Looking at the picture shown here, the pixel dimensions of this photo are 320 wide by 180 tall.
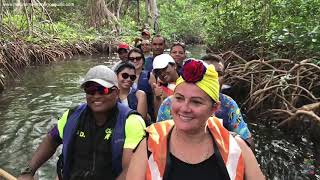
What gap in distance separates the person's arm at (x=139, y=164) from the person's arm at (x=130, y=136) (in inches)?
23.4

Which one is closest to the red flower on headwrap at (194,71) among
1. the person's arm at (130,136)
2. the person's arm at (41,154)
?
the person's arm at (130,136)

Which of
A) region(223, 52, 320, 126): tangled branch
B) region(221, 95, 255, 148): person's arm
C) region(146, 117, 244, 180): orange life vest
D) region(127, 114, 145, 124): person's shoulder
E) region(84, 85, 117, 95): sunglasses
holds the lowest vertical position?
region(223, 52, 320, 126): tangled branch

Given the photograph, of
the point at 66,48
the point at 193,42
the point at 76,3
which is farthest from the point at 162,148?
the point at 193,42

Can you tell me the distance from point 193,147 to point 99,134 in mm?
817

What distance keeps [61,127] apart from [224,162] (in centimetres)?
117

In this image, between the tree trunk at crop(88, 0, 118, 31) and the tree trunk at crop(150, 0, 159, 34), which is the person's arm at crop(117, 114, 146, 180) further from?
the tree trunk at crop(150, 0, 159, 34)

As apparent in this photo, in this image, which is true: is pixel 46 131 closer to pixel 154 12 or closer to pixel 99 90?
pixel 99 90

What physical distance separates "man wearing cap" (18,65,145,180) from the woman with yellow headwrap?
60 cm

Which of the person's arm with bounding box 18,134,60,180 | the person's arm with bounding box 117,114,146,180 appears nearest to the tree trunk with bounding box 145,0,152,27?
the person's arm with bounding box 18,134,60,180

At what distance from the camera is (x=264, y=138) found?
269 inches

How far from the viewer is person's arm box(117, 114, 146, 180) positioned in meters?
2.47

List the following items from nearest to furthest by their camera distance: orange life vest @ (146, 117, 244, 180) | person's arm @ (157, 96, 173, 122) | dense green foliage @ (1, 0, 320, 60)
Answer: orange life vest @ (146, 117, 244, 180) < person's arm @ (157, 96, 173, 122) < dense green foliage @ (1, 0, 320, 60)

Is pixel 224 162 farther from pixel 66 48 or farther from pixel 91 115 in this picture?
pixel 66 48

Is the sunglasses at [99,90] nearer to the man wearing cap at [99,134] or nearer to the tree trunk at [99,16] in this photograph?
the man wearing cap at [99,134]
